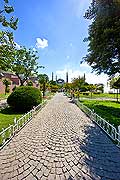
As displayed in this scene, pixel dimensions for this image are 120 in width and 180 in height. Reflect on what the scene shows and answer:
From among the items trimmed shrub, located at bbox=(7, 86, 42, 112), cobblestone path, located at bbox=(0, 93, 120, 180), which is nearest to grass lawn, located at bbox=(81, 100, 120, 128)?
cobblestone path, located at bbox=(0, 93, 120, 180)

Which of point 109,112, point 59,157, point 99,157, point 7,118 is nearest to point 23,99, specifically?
point 7,118

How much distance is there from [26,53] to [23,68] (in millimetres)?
2706

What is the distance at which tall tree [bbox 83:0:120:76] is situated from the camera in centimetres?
1380

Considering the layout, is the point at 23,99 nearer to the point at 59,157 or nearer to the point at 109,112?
the point at 109,112

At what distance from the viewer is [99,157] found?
6738 mm

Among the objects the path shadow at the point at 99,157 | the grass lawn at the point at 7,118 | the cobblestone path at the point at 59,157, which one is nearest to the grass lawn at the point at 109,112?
the path shadow at the point at 99,157

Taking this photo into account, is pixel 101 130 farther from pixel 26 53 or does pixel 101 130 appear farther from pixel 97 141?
pixel 26 53

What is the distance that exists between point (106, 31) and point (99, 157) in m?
9.83

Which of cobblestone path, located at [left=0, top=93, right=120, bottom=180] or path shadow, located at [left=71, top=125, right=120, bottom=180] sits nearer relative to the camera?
cobblestone path, located at [left=0, top=93, right=120, bottom=180]

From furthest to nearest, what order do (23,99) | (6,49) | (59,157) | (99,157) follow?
1. (23,99)
2. (6,49)
3. (99,157)
4. (59,157)

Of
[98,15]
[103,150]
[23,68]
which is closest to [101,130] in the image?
[103,150]

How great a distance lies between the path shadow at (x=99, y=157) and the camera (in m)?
5.49

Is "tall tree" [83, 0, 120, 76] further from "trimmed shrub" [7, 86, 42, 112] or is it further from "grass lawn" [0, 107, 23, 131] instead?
A: "grass lawn" [0, 107, 23, 131]

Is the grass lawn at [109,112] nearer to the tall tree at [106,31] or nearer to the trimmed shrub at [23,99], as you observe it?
the tall tree at [106,31]
